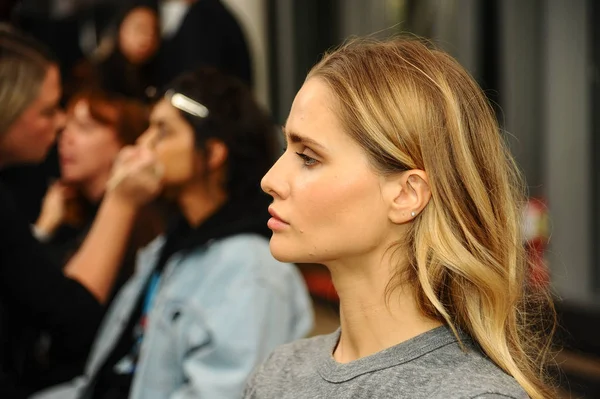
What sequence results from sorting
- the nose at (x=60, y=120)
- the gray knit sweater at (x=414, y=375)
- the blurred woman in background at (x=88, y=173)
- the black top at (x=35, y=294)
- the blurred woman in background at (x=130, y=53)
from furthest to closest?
the blurred woman in background at (x=130, y=53), the blurred woman in background at (x=88, y=173), the nose at (x=60, y=120), the black top at (x=35, y=294), the gray knit sweater at (x=414, y=375)

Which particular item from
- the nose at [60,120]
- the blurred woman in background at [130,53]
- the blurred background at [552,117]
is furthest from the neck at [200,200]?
the blurred woman in background at [130,53]

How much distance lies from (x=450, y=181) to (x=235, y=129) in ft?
3.72

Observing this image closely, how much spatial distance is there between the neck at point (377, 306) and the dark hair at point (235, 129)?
1.00m

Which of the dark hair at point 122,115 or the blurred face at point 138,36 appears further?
the blurred face at point 138,36

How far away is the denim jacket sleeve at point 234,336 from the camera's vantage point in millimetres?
1892

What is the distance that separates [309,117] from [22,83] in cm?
138

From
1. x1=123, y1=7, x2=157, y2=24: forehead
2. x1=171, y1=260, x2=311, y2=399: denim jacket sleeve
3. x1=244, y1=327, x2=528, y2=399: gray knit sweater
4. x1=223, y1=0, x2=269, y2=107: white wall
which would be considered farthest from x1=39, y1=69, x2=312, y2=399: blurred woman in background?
x1=223, y1=0, x2=269, y2=107: white wall

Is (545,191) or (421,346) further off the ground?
(421,346)

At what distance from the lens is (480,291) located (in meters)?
1.17

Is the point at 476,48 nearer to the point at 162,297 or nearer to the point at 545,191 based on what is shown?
the point at 545,191

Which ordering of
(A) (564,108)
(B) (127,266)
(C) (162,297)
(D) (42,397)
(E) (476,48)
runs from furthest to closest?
(E) (476,48) → (A) (564,108) → (B) (127,266) → (D) (42,397) → (C) (162,297)

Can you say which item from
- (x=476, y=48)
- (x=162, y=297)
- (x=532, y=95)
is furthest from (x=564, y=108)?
(x=162, y=297)

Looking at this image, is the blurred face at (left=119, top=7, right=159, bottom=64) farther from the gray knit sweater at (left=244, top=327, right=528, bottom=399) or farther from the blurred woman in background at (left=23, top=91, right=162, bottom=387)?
the gray knit sweater at (left=244, top=327, right=528, bottom=399)

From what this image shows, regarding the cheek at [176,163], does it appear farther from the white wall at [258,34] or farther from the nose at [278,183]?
the white wall at [258,34]
